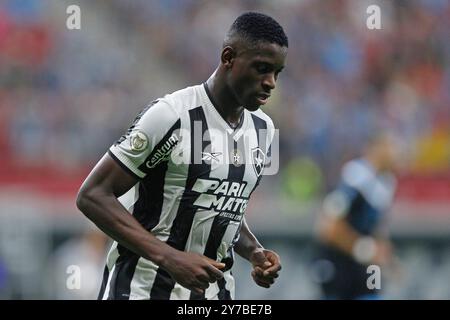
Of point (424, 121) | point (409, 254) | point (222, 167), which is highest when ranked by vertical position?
point (424, 121)

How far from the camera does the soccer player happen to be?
438 cm

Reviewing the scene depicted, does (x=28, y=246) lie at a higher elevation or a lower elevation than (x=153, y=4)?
lower

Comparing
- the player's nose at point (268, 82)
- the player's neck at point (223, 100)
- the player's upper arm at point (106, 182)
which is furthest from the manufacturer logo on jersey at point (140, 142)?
the player's nose at point (268, 82)

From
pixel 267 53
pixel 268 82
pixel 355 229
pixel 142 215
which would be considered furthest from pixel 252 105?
pixel 355 229

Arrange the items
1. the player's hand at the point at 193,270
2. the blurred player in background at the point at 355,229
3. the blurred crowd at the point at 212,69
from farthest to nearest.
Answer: the blurred crowd at the point at 212,69
the blurred player in background at the point at 355,229
the player's hand at the point at 193,270

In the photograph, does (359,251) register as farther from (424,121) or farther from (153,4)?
(153,4)

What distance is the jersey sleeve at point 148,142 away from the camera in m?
4.41

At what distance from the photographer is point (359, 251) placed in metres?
8.70

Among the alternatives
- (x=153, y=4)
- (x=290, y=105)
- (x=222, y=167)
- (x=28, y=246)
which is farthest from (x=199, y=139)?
(x=153, y=4)

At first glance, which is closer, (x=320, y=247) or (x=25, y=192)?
(x=320, y=247)

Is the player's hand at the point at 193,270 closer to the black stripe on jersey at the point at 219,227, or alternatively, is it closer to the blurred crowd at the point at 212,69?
the black stripe on jersey at the point at 219,227

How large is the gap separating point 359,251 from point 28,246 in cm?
395

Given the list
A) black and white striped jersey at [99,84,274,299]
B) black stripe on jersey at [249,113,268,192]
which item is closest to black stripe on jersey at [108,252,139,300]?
black and white striped jersey at [99,84,274,299]

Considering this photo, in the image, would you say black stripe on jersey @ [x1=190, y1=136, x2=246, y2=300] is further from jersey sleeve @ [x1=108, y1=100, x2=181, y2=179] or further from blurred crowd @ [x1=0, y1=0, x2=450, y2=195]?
blurred crowd @ [x1=0, y1=0, x2=450, y2=195]
